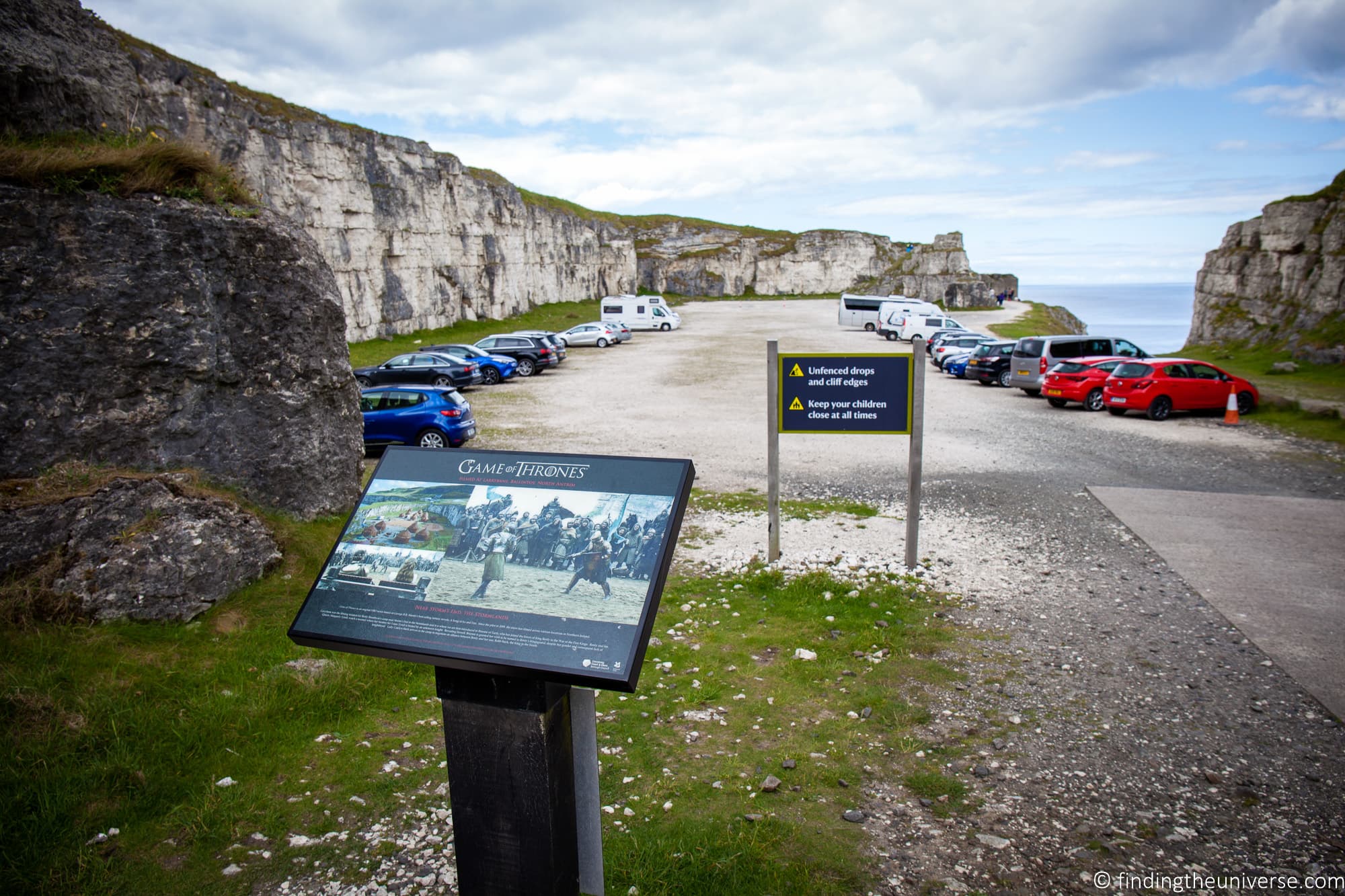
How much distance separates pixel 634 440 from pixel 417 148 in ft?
127

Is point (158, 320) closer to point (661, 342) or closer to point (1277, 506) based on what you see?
point (1277, 506)

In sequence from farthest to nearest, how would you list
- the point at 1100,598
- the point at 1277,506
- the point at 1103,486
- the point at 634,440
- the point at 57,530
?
the point at 634,440 → the point at 1103,486 → the point at 1277,506 → the point at 1100,598 → the point at 57,530

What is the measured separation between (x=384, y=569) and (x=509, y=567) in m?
0.71

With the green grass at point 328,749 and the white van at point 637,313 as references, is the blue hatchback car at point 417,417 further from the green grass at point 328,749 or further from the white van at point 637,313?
the white van at point 637,313

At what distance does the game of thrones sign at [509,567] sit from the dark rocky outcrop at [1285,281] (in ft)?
104

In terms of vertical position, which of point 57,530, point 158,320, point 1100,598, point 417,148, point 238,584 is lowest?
point 1100,598

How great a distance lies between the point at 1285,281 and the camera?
1252 inches

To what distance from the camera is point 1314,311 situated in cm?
2847

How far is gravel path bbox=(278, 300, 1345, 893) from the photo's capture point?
14.3 feet

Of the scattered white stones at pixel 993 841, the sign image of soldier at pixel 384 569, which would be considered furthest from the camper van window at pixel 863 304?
the sign image of soldier at pixel 384 569

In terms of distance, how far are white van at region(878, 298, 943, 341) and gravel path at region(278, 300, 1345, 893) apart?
2768cm

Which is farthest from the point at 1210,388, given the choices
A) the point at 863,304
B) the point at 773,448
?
the point at 863,304

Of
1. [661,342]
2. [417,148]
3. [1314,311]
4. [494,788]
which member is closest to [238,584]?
[494,788]
